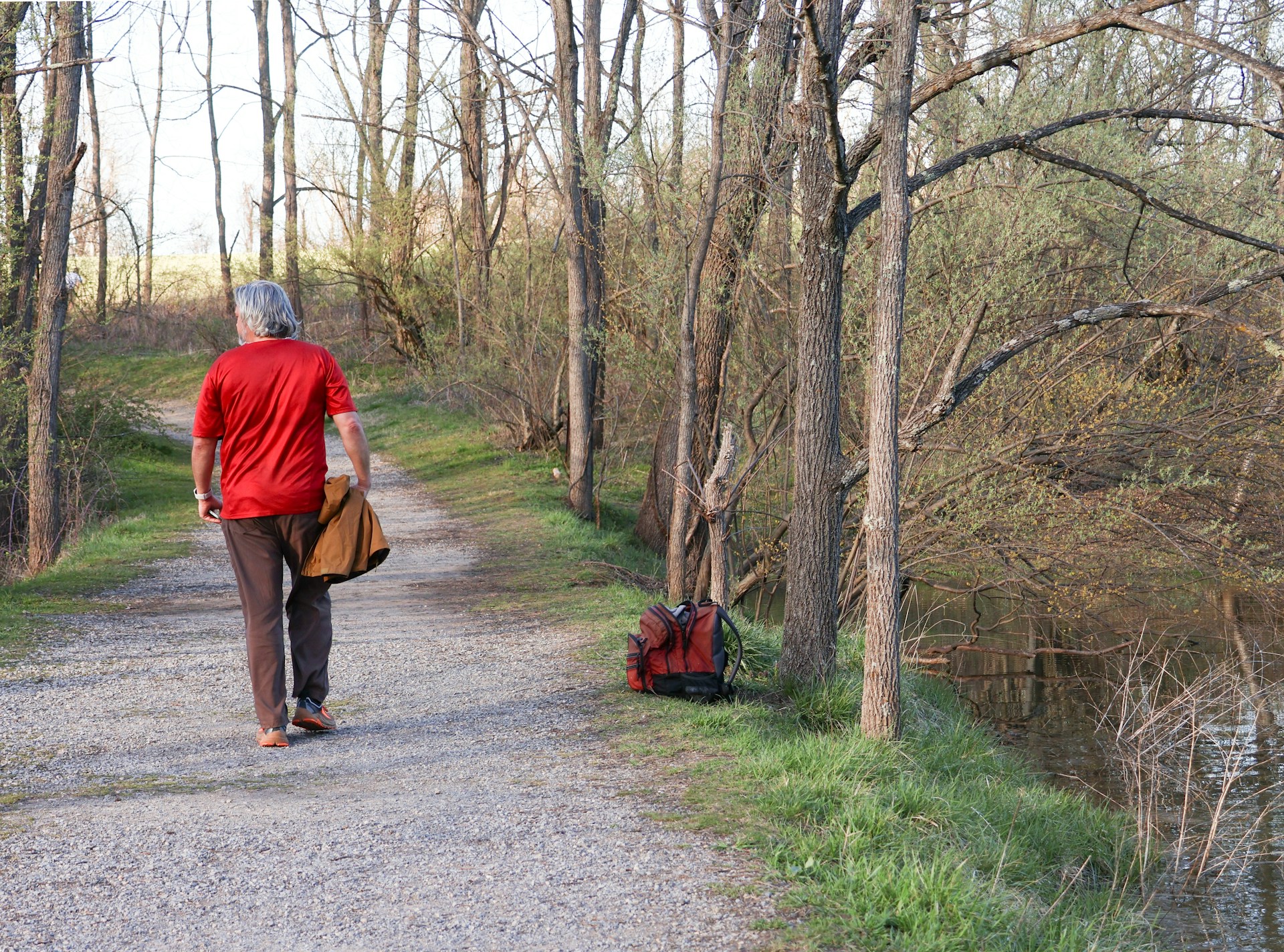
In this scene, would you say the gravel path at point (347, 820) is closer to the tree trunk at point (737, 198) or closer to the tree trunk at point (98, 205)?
the tree trunk at point (737, 198)

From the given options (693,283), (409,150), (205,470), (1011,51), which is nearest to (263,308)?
(205,470)

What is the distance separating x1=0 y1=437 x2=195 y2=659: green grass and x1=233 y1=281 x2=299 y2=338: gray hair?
350 centimetres

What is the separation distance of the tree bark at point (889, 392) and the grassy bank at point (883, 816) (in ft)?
0.99

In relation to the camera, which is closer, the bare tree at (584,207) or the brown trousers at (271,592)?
the brown trousers at (271,592)

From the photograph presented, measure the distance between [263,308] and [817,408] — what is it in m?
2.81

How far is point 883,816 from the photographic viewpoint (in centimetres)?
412

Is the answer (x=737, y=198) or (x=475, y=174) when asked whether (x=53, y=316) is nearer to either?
(x=737, y=198)

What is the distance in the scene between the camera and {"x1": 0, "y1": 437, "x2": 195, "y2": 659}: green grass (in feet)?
27.2

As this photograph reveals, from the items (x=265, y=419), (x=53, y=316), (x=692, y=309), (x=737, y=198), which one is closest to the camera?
(x=265, y=419)

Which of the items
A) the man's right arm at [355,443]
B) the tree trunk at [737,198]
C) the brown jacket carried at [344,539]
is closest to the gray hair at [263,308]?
the man's right arm at [355,443]

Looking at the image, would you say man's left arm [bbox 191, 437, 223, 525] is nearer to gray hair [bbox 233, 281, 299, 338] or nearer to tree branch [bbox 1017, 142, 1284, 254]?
gray hair [bbox 233, 281, 299, 338]

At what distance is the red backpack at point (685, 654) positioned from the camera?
5.76m

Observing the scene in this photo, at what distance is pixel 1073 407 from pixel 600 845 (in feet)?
20.5

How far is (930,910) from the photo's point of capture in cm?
336
